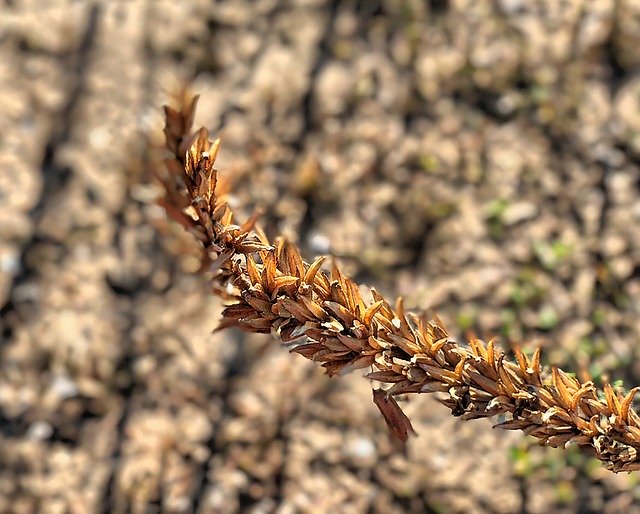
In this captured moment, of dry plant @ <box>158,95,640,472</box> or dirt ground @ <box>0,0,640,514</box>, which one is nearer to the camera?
dry plant @ <box>158,95,640,472</box>

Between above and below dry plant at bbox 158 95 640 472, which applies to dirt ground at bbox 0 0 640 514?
above

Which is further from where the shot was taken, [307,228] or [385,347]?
[307,228]

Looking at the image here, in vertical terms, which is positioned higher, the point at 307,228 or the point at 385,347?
the point at 307,228

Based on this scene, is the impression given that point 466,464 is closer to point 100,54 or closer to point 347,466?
point 347,466

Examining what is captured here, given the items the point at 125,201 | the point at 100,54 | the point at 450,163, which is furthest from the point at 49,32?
the point at 450,163
